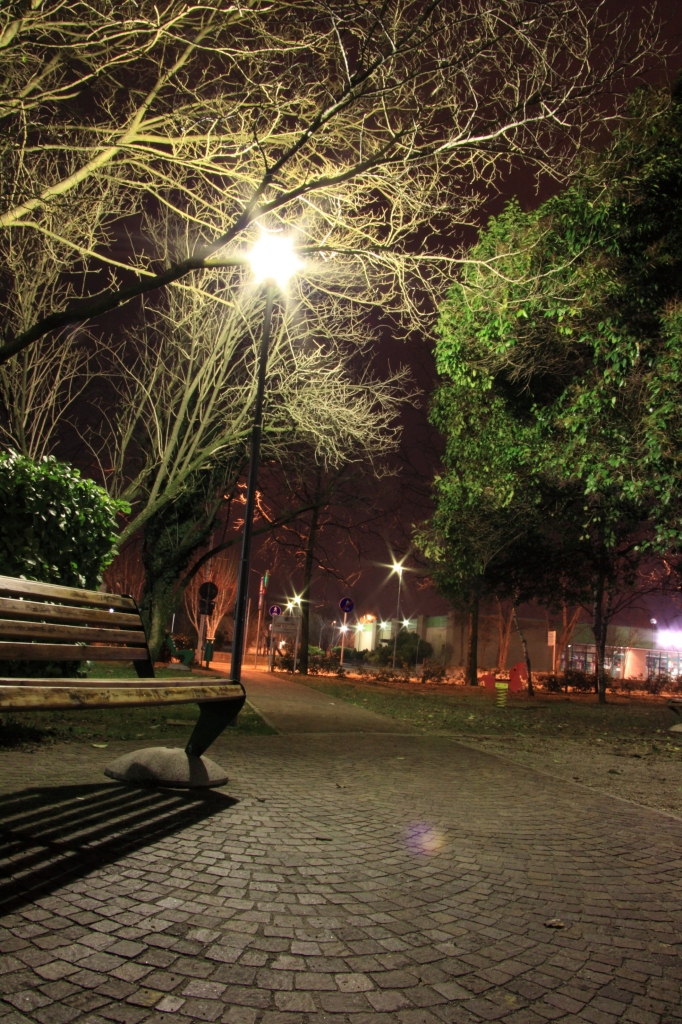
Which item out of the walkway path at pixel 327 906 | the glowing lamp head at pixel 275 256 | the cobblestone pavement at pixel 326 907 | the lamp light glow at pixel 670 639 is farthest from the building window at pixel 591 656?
the cobblestone pavement at pixel 326 907

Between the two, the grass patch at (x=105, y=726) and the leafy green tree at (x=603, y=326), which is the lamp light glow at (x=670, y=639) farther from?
the grass patch at (x=105, y=726)

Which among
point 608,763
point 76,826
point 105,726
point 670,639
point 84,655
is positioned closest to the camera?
point 76,826

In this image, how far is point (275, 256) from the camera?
9312 mm

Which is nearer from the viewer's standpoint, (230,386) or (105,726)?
(105,726)

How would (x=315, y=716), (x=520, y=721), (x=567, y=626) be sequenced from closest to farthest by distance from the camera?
(x=315, y=716) < (x=520, y=721) < (x=567, y=626)

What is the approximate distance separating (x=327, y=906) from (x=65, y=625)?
1.98 m

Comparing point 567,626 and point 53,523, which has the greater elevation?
point 53,523

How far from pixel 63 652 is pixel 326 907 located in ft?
5.97

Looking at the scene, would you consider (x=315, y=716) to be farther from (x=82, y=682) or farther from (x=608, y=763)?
(x=82, y=682)

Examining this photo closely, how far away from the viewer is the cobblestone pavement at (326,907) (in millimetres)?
2145

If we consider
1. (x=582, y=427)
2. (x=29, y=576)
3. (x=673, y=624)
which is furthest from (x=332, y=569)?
(x=673, y=624)

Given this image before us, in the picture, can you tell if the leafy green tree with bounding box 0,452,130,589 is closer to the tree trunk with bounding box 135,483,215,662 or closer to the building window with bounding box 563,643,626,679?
the tree trunk with bounding box 135,483,215,662

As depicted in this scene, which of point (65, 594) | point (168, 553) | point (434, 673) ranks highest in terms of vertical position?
point (168, 553)

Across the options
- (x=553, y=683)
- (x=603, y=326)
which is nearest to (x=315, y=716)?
(x=603, y=326)
